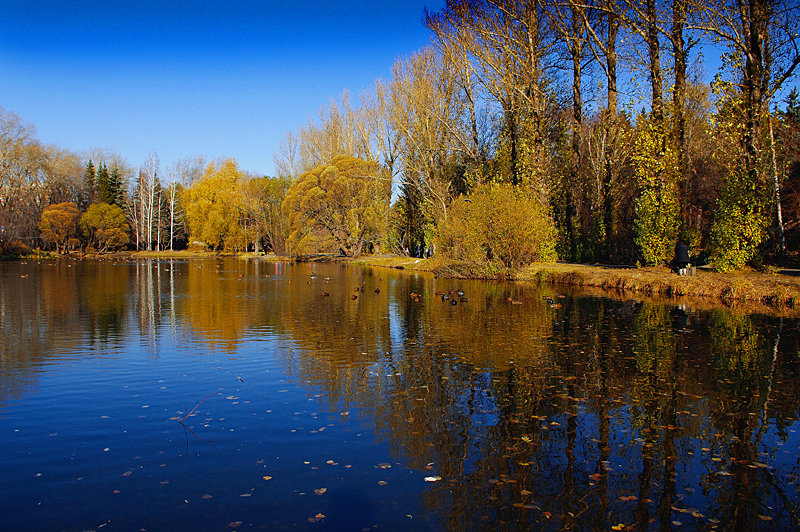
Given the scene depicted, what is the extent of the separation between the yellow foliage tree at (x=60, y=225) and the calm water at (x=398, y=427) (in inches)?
2138

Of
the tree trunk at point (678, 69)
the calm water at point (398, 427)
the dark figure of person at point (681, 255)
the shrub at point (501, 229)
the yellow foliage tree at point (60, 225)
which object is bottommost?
the calm water at point (398, 427)

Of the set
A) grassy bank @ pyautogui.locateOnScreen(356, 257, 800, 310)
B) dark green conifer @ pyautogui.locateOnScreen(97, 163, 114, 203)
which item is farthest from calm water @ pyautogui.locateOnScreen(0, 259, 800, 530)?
dark green conifer @ pyautogui.locateOnScreen(97, 163, 114, 203)

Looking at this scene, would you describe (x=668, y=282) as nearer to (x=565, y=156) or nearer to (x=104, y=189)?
(x=565, y=156)

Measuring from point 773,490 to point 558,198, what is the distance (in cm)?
3400

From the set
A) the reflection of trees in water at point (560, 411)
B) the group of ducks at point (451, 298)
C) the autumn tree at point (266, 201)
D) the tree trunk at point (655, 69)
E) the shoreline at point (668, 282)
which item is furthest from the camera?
the autumn tree at point (266, 201)

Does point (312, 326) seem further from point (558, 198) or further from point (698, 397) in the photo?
point (558, 198)

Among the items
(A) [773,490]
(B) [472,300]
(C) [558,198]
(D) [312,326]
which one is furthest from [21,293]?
(C) [558,198]

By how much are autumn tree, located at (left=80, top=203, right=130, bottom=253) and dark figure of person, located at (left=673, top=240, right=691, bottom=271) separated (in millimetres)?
62539

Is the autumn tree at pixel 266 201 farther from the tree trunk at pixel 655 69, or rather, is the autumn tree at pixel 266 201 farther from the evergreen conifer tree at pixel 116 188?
the tree trunk at pixel 655 69

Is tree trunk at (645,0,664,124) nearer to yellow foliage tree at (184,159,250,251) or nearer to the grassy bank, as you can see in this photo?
the grassy bank

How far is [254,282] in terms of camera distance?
28.5 meters

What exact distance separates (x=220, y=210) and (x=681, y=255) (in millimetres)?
58181

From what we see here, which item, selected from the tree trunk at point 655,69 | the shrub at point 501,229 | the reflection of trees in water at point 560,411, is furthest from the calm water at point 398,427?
the shrub at point 501,229

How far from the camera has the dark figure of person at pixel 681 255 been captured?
2206 cm
